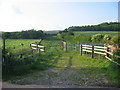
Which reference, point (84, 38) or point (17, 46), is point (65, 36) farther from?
point (17, 46)

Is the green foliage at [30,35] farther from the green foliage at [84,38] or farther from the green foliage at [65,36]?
the green foliage at [84,38]

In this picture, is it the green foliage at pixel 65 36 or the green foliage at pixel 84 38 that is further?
the green foliage at pixel 65 36

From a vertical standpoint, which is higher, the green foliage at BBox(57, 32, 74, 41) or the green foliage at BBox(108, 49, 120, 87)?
the green foliage at BBox(57, 32, 74, 41)

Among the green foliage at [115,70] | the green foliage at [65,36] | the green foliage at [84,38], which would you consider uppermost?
the green foliage at [65,36]

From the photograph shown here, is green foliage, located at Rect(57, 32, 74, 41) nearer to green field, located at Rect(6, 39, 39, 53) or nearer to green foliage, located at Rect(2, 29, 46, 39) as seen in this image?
green foliage, located at Rect(2, 29, 46, 39)

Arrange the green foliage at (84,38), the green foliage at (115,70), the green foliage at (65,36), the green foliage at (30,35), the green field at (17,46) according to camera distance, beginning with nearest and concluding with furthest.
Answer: the green foliage at (115,70) → the green field at (17,46) → the green foliage at (84,38) → the green foliage at (65,36) → the green foliage at (30,35)

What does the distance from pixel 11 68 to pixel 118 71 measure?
437cm

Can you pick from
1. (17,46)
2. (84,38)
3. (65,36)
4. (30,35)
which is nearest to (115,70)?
(17,46)

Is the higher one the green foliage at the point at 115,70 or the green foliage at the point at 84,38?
the green foliage at the point at 84,38

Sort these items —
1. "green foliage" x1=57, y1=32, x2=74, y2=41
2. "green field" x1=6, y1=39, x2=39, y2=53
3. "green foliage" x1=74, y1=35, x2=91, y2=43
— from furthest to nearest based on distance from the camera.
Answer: "green foliage" x1=57, y1=32, x2=74, y2=41 < "green foliage" x1=74, y1=35, x2=91, y2=43 < "green field" x1=6, y1=39, x2=39, y2=53

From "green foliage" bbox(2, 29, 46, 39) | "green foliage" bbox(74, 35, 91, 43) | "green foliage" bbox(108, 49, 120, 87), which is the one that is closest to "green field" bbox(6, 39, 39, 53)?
"green foliage" bbox(108, 49, 120, 87)

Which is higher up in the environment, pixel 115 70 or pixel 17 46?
pixel 17 46

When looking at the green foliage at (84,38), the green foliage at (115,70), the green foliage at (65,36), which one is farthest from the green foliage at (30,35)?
the green foliage at (115,70)

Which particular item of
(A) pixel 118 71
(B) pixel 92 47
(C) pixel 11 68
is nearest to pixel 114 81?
(A) pixel 118 71
